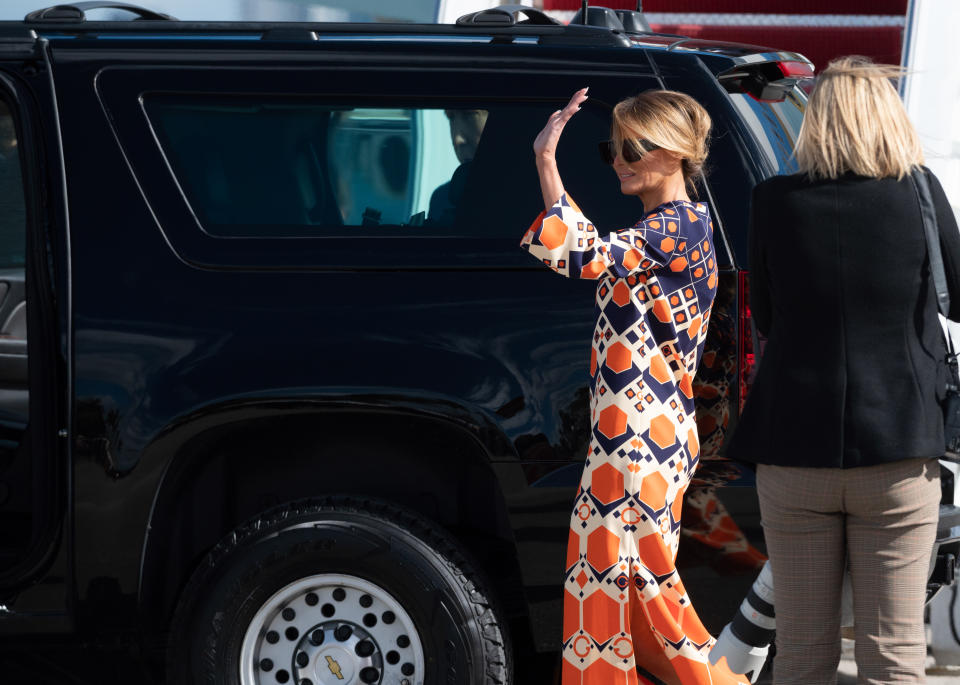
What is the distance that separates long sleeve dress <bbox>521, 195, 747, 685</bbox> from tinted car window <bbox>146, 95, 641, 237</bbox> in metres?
0.31

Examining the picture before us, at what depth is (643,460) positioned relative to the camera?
2910 millimetres

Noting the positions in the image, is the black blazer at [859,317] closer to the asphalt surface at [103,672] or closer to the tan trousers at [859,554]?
the tan trousers at [859,554]

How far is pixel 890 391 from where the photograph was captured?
2.42 m

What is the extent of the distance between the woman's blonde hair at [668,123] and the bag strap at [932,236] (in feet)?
1.91

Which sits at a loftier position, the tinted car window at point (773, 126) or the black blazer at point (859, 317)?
the tinted car window at point (773, 126)

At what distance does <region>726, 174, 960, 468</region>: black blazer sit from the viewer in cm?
240

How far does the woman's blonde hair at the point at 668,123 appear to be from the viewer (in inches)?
113

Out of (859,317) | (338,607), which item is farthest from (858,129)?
(338,607)

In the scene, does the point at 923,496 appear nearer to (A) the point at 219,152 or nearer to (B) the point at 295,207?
(B) the point at 295,207

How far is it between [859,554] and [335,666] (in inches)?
51.6

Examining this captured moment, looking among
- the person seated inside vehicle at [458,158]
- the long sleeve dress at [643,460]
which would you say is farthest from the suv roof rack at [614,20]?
the long sleeve dress at [643,460]

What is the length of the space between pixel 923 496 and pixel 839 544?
0.62 ft

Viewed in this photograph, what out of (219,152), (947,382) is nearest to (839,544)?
(947,382)

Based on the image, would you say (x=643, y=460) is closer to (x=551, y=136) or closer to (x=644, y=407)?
(x=644, y=407)
